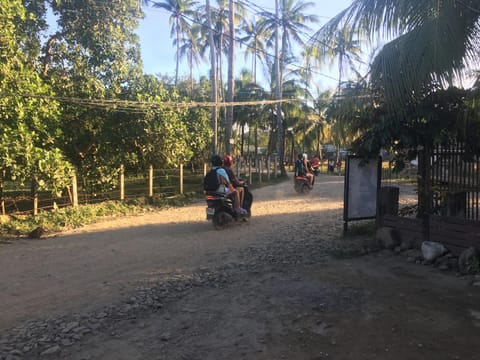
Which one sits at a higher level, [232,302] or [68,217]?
[68,217]

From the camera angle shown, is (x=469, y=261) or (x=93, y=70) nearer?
(x=469, y=261)

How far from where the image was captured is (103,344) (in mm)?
3326

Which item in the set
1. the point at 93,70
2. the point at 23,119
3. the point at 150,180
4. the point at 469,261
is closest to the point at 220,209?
the point at 469,261

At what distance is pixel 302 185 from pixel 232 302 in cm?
1105

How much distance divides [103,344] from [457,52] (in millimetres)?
5354

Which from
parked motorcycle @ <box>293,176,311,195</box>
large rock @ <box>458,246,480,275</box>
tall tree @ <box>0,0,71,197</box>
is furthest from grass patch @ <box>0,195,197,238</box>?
large rock @ <box>458,246,480,275</box>

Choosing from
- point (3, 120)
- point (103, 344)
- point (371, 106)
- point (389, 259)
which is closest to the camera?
point (103, 344)

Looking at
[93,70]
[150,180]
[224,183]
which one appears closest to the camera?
[224,183]

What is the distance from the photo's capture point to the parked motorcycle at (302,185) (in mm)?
14867

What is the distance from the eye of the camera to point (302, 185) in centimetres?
1495

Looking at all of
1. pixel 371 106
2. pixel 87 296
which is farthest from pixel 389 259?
pixel 87 296

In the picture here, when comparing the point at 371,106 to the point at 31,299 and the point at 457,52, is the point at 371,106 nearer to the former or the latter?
the point at 457,52

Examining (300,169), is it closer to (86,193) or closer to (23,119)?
(86,193)

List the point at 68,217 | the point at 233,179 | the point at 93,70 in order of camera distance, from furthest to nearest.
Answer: the point at 93,70 < the point at 68,217 < the point at 233,179
